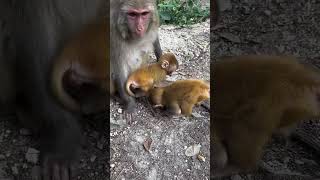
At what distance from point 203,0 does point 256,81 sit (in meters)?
0.38

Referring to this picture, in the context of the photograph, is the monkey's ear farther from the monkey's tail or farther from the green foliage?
the monkey's tail

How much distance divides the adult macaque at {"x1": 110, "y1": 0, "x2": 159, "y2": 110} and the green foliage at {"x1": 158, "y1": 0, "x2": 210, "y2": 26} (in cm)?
6

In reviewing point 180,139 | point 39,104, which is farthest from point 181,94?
point 39,104

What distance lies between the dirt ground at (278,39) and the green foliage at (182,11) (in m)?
0.15

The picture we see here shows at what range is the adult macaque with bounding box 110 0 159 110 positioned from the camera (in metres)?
1.72

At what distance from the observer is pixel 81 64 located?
1.68 meters

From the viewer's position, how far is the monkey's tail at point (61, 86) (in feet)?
5.45

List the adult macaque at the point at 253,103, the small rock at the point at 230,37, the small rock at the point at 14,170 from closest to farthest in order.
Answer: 1. the adult macaque at the point at 253,103
2. the small rock at the point at 14,170
3. the small rock at the point at 230,37

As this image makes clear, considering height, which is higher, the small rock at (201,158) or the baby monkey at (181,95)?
the baby monkey at (181,95)

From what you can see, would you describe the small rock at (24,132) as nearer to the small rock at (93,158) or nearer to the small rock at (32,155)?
the small rock at (32,155)

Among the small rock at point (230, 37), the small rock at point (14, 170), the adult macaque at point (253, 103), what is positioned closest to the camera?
the adult macaque at point (253, 103)

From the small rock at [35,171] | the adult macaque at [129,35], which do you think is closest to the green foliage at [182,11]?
the adult macaque at [129,35]

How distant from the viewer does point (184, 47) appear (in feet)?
6.47

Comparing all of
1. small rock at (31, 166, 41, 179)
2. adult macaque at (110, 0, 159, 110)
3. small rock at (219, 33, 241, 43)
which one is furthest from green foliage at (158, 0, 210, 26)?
small rock at (31, 166, 41, 179)
